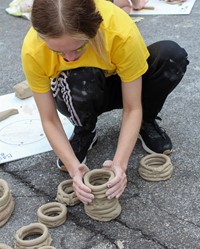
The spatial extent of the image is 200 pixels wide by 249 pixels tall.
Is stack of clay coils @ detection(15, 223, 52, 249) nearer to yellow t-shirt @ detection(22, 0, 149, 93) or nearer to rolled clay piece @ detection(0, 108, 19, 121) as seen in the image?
yellow t-shirt @ detection(22, 0, 149, 93)

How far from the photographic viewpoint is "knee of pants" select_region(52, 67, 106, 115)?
1.93m

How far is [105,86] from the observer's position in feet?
6.62

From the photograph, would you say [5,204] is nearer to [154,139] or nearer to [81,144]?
[81,144]

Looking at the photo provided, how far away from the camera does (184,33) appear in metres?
3.43

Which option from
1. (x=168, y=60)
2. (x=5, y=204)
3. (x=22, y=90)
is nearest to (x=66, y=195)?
(x=5, y=204)

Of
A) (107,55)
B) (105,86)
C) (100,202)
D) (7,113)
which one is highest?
(107,55)

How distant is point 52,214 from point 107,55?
0.62m

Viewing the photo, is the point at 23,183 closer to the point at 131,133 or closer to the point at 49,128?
the point at 49,128

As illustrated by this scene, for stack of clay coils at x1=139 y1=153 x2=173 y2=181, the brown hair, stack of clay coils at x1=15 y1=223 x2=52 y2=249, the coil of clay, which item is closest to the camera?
the brown hair

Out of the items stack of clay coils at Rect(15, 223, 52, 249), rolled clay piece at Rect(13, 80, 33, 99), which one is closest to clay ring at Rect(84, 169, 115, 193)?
stack of clay coils at Rect(15, 223, 52, 249)

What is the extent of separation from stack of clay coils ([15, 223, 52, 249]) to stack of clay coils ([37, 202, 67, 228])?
0.05 metres

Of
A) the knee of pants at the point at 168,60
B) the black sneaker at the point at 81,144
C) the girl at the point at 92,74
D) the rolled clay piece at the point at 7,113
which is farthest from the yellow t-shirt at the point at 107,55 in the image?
the rolled clay piece at the point at 7,113

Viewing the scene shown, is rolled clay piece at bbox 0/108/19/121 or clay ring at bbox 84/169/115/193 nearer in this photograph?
clay ring at bbox 84/169/115/193

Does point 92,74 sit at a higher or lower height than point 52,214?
higher
